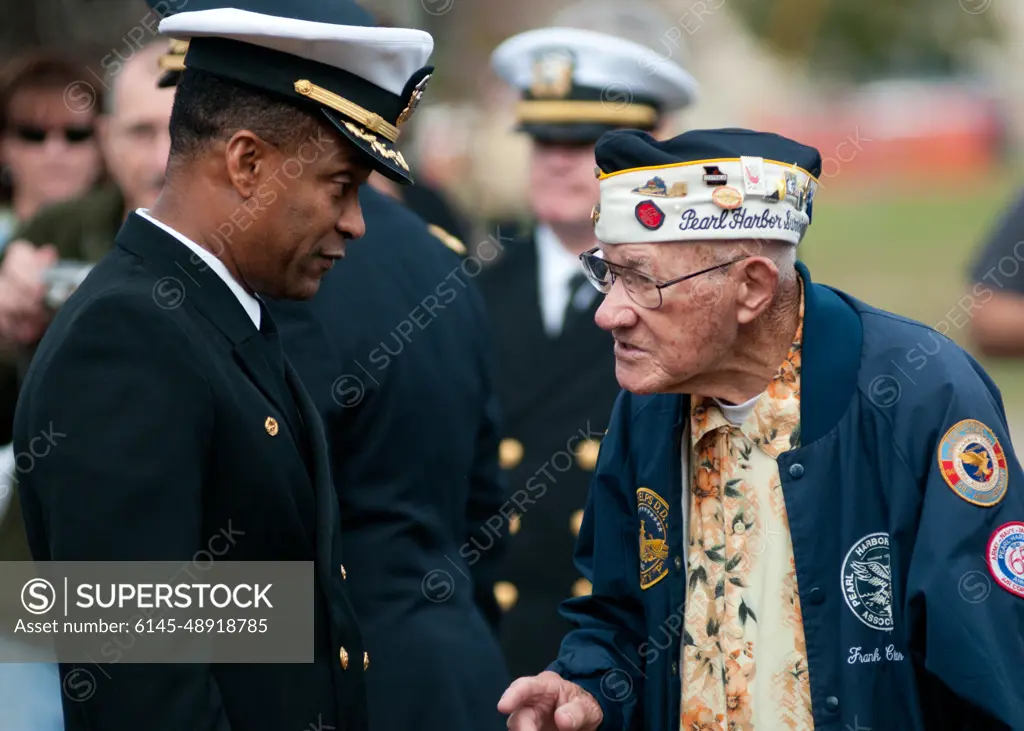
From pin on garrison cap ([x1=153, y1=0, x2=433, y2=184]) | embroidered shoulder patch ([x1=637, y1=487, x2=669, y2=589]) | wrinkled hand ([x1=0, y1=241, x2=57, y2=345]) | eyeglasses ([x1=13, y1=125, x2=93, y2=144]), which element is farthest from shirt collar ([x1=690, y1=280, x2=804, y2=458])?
eyeglasses ([x1=13, y1=125, x2=93, y2=144])

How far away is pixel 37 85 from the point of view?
5.85 meters

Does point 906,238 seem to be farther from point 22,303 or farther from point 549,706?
point 549,706

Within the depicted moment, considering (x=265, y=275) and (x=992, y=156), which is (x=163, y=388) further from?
(x=992, y=156)

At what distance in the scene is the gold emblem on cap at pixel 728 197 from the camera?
2.89 metres

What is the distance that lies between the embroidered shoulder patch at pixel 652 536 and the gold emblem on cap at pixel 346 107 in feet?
2.87

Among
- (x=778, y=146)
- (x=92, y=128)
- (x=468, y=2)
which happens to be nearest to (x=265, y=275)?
(x=778, y=146)

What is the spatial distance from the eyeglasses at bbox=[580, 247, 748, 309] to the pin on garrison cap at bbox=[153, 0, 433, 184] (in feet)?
1.35

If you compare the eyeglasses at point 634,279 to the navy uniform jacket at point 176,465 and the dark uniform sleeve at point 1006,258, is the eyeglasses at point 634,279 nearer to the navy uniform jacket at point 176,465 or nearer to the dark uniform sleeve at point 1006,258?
the navy uniform jacket at point 176,465

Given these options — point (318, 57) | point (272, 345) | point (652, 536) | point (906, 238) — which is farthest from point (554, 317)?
point (906, 238)

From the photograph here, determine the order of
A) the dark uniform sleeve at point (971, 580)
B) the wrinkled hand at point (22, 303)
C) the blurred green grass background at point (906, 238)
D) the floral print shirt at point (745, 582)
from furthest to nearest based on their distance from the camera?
1. the blurred green grass background at point (906, 238)
2. the wrinkled hand at point (22, 303)
3. the floral print shirt at point (745, 582)
4. the dark uniform sleeve at point (971, 580)

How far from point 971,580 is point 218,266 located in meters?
1.45

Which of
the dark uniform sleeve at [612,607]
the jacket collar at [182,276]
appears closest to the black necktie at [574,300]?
the dark uniform sleeve at [612,607]

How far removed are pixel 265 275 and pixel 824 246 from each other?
16621 mm

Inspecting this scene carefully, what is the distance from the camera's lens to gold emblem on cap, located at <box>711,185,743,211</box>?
9.49 feet
